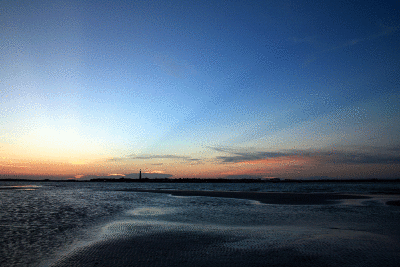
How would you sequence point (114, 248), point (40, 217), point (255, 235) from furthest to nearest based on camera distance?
point (40, 217)
point (255, 235)
point (114, 248)

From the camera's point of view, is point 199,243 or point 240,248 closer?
point 240,248

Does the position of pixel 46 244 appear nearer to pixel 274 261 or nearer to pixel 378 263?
pixel 274 261

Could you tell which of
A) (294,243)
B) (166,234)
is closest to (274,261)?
(294,243)

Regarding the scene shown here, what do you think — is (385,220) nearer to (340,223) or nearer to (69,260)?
(340,223)

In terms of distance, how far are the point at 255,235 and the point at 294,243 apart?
6.51 ft

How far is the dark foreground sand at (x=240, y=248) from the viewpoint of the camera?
7602 mm

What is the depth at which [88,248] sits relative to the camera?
921 cm

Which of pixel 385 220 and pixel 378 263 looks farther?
pixel 385 220

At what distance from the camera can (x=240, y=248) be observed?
29.8 ft

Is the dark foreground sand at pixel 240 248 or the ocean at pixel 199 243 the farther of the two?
the ocean at pixel 199 243

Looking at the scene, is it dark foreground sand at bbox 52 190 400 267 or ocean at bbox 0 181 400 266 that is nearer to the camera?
dark foreground sand at bbox 52 190 400 267

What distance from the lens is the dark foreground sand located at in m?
7.60

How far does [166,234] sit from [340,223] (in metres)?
10.4

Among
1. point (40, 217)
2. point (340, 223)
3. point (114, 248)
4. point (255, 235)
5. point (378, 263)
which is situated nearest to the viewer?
point (378, 263)
